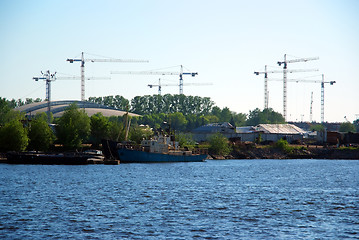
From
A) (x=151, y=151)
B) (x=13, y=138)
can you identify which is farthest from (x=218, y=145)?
(x=13, y=138)

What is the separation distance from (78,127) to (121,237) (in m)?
108

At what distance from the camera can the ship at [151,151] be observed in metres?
119

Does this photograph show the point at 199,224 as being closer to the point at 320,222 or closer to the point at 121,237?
the point at 121,237

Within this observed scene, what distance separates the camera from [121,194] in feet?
190

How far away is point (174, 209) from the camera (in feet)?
154

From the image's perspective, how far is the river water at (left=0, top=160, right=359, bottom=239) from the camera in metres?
36.8

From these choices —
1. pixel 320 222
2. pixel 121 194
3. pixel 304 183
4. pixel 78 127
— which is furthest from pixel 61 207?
pixel 78 127

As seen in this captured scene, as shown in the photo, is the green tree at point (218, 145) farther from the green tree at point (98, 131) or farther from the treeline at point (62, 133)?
the green tree at point (98, 131)

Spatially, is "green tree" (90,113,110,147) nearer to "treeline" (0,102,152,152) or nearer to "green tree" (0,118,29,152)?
"treeline" (0,102,152,152)

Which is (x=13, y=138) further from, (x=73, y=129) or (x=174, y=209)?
(x=174, y=209)

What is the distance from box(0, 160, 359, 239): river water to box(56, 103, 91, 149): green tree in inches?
2336

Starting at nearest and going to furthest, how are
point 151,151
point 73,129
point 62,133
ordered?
point 151,151 → point 62,133 → point 73,129

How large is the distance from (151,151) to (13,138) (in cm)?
3227

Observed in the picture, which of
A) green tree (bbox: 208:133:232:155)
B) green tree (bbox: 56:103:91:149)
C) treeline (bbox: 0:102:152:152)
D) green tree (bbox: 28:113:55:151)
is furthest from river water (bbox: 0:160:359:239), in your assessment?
green tree (bbox: 208:133:232:155)
